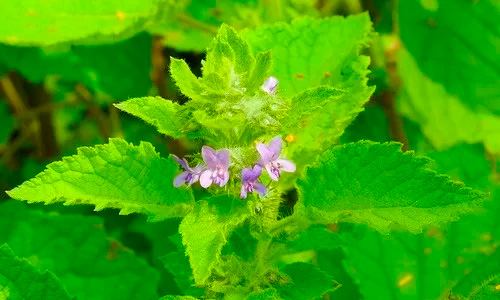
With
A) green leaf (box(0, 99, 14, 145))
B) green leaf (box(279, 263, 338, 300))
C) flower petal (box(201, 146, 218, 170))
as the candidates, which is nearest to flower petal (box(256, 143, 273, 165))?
flower petal (box(201, 146, 218, 170))

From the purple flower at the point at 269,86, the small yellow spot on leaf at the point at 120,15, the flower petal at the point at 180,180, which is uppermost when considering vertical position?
the purple flower at the point at 269,86

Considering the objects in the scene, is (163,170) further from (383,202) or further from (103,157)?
(383,202)

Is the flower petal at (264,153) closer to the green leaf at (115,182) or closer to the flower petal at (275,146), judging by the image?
the flower petal at (275,146)

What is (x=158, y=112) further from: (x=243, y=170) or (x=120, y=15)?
(x=120, y=15)

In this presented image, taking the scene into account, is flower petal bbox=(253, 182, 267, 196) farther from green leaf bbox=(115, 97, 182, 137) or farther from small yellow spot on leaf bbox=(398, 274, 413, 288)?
small yellow spot on leaf bbox=(398, 274, 413, 288)

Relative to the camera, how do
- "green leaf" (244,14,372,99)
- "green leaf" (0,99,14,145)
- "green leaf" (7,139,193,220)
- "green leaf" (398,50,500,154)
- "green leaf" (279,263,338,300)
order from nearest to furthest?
"green leaf" (7,139,193,220) → "green leaf" (279,263,338,300) → "green leaf" (244,14,372,99) → "green leaf" (398,50,500,154) → "green leaf" (0,99,14,145)

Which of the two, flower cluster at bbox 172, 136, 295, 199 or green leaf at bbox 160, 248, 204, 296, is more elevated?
flower cluster at bbox 172, 136, 295, 199

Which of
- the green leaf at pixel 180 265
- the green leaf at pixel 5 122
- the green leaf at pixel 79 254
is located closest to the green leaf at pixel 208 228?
the green leaf at pixel 180 265
